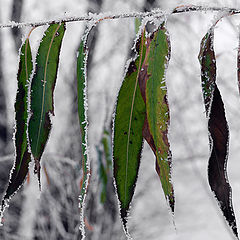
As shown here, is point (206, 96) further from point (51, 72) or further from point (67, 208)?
point (67, 208)

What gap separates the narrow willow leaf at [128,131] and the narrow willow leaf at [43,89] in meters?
0.07

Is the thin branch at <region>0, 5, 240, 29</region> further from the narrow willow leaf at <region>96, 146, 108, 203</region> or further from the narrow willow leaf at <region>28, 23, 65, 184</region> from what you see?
the narrow willow leaf at <region>96, 146, 108, 203</region>

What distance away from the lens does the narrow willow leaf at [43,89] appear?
31 cm

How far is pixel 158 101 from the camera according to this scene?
0.26 m

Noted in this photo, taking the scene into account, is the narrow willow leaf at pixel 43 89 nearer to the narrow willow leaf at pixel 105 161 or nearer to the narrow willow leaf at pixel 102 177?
the narrow willow leaf at pixel 105 161

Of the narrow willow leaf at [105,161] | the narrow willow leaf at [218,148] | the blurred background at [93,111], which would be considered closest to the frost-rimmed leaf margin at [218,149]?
the narrow willow leaf at [218,148]

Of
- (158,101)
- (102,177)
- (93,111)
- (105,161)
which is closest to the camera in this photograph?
(158,101)

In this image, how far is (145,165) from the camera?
2486 millimetres

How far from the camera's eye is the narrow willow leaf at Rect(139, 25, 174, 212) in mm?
257

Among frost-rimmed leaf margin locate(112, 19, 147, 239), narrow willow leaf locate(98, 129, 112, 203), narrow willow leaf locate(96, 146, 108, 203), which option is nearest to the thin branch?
frost-rimmed leaf margin locate(112, 19, 147, 239)

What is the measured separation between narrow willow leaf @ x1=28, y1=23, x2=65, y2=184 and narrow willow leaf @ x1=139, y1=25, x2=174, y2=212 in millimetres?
87

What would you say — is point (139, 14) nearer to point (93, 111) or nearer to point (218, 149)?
point (218, 149)

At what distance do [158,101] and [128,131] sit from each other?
46mm

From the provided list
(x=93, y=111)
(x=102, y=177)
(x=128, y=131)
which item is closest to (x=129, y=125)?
(x=128, y=131)
